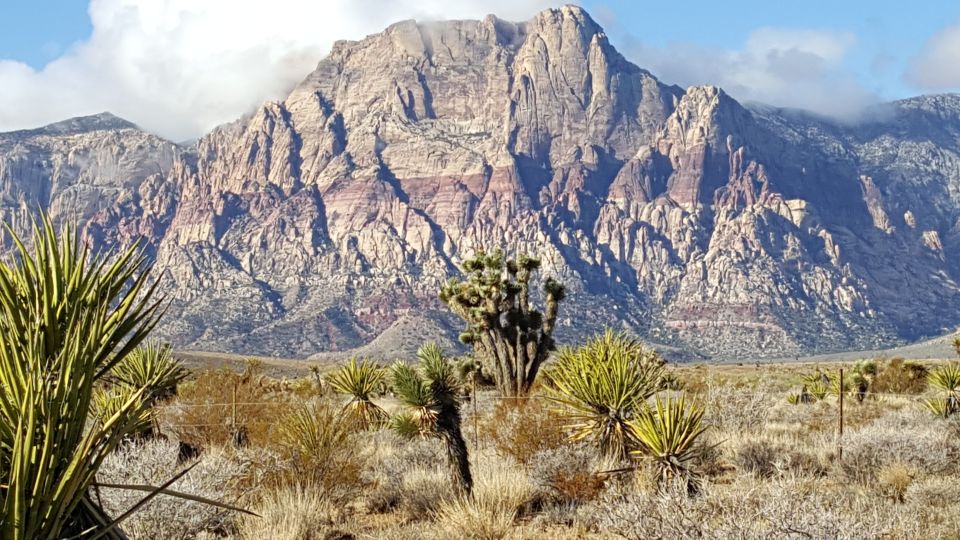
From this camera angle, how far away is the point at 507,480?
10.9 m

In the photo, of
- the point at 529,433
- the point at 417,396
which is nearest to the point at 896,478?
the point at 529,433

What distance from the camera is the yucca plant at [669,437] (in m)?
9.99

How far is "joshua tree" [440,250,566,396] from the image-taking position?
26.5 metres

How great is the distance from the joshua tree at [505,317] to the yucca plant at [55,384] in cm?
2128

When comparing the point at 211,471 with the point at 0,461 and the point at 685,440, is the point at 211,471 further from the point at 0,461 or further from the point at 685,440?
the point at 0,461

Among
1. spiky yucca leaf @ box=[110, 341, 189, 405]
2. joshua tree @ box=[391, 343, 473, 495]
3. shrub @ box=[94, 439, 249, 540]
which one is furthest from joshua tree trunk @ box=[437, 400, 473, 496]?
spiky yucca leaf @ box=[110, 341, 189, 405]

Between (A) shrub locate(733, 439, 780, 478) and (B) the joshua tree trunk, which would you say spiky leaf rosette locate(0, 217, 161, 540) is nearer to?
(B) the joshua tree trunk

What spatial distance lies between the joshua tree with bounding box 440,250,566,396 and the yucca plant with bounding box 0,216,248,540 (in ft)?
69.8

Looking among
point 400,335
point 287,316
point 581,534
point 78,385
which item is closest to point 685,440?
point 581,534

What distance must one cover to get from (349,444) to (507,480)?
92.5 inches

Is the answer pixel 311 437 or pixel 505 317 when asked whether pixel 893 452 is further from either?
pixel 505 317

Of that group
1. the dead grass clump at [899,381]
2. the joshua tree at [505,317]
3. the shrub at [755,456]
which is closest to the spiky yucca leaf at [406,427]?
the shrub at [755,456]

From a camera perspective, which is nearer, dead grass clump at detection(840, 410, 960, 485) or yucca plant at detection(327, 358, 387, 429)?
dead grass clump at detection(840, 410, 960, 485)

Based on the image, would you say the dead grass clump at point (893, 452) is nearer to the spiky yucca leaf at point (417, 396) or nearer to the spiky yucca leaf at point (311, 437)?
the spiky yucca leaf at point (417, 396)
